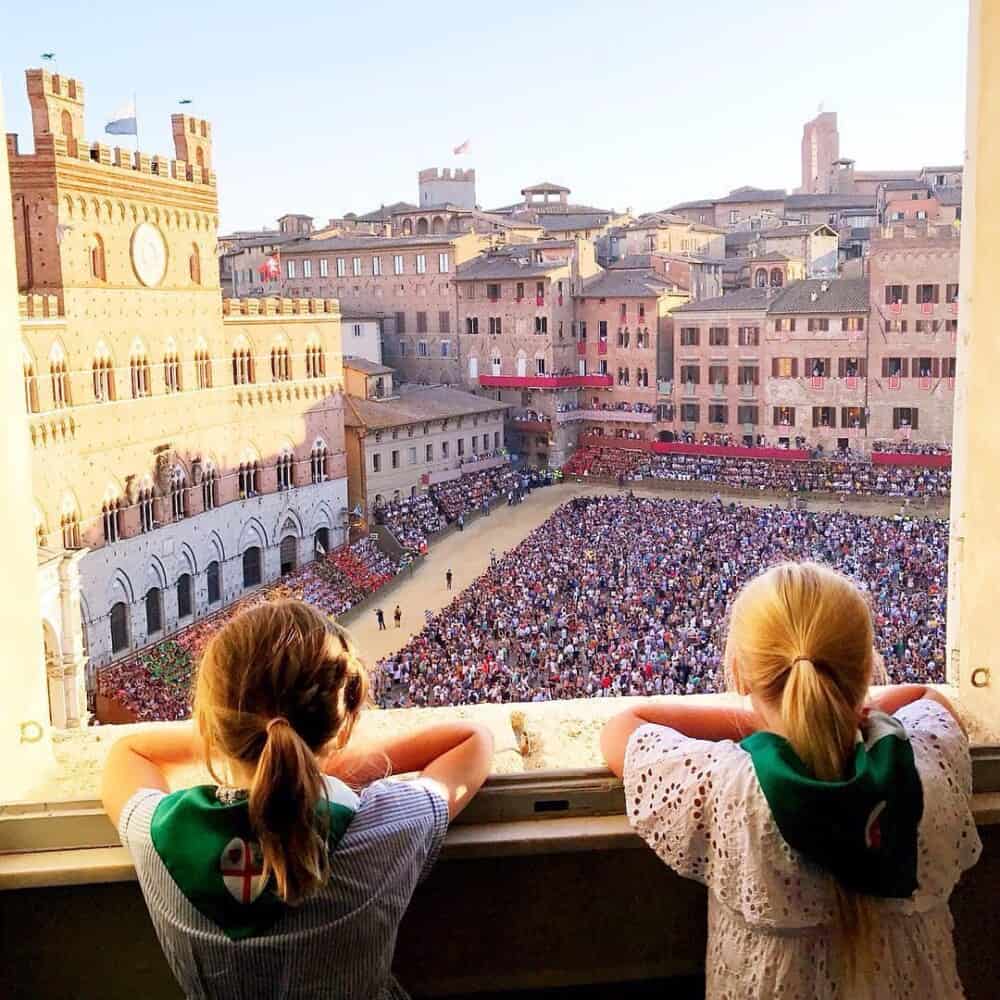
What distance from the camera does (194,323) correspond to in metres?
12.9

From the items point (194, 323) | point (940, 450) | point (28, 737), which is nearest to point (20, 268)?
point (194, 323)

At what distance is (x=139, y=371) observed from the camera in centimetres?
1205

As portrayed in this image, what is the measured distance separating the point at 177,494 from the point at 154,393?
114 centimetres

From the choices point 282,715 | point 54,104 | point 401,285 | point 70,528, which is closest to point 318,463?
point 70,528

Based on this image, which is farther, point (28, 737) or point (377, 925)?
point (28, 737)

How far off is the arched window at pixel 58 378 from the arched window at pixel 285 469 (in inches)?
144

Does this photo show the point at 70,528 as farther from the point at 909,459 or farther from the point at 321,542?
the point at 909,459

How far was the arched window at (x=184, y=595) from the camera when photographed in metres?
12.5

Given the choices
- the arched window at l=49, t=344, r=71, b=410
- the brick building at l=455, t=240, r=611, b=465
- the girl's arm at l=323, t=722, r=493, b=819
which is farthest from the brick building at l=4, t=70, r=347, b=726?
the girl's arm at l=323, t=722, r=493, b=819

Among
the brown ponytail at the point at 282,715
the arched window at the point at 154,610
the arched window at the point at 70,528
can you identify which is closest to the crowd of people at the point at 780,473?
the arched window at the point at 154,610

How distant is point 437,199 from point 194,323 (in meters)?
16.1

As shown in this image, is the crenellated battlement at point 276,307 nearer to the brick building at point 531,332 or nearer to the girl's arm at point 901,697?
the brick building at point 531,332

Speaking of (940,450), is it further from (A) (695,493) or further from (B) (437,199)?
(B) (437,199)

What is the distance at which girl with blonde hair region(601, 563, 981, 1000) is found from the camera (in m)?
0.85
